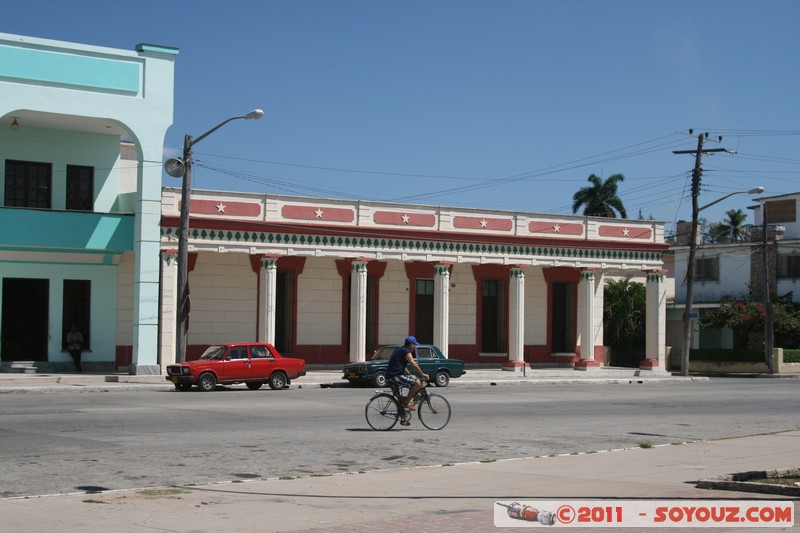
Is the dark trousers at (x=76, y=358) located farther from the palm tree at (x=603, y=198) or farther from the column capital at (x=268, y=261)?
the palm tree at (x=603, y=198)

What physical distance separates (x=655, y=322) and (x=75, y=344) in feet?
79.9

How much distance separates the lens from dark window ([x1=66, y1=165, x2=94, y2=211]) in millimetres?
35781

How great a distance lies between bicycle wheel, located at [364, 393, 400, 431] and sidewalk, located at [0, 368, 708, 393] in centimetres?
1229

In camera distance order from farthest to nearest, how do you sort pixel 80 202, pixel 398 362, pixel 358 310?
pixel 358 310 → pixel 80 202 → pixel 398 362

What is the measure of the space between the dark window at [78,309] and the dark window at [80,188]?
2605 mm

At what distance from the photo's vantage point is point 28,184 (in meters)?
35.1

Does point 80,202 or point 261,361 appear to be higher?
point 80,202

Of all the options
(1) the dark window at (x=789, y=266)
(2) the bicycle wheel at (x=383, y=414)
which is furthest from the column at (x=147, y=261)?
(1) the dark window at (x=789, y=266)

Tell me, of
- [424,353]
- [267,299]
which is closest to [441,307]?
[424,353]

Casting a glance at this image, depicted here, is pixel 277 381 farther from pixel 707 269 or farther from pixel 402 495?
pixel 707 269

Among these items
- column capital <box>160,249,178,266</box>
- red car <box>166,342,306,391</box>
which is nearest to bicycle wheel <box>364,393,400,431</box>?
red car <box>166,342,306,391</box>

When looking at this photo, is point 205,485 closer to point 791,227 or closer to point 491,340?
point 491,340

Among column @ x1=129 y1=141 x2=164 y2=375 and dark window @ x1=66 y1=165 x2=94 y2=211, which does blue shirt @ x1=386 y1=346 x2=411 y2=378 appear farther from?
dark window @ x1=66 y1=165 x2=94 y2=211

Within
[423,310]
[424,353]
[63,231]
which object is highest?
[63,231]
